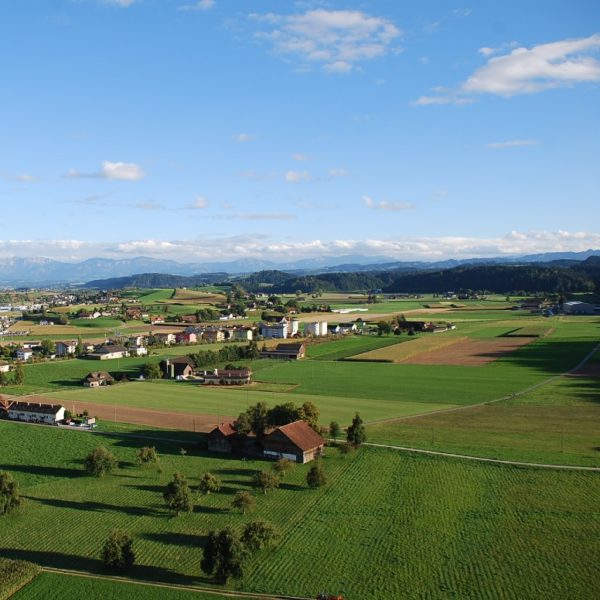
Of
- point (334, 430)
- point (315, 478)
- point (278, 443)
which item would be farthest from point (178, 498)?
point (334, 430)

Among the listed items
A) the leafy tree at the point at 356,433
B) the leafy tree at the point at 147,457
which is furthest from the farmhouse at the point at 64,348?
the leafy tree at the point at 356,433

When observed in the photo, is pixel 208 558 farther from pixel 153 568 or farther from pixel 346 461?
pixel 346 461

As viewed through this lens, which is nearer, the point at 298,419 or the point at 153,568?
the point at 153,568

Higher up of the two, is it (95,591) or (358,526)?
(358,526)

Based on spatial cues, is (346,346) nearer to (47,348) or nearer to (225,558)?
(47,348)

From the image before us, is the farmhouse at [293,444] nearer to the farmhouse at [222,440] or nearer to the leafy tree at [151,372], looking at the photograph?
the farmhouse at [222,440]

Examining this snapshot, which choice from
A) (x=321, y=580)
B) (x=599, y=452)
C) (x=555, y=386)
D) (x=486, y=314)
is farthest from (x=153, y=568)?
(x=486, y=314)
